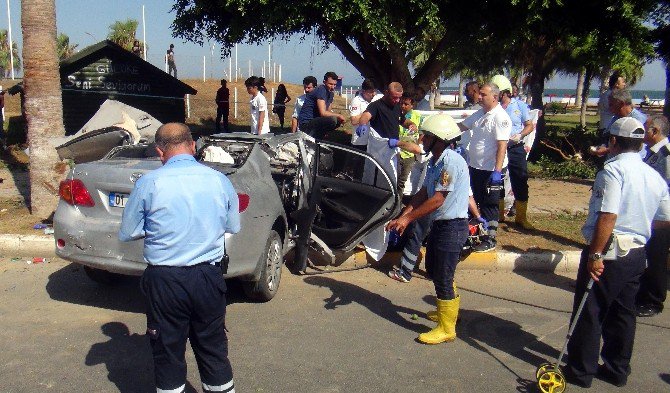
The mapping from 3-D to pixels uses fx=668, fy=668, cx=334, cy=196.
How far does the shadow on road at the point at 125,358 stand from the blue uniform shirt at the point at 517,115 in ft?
17.1

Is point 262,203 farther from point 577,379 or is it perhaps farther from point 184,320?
point 577,379

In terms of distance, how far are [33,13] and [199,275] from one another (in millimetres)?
6378

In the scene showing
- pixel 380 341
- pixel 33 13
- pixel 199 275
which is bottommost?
pixel 380 341

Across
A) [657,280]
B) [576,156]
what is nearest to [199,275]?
[657,280]

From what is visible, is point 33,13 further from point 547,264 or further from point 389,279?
point 547,264

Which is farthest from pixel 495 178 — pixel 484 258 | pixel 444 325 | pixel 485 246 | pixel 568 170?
pixel 568 170

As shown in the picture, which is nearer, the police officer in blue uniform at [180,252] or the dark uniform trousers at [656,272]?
the police officer in blue uniform at [180,252]

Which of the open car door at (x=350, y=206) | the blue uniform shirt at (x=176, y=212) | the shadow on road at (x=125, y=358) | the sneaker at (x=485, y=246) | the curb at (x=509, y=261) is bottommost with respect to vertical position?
the shadow on road at (x=125, y=358)

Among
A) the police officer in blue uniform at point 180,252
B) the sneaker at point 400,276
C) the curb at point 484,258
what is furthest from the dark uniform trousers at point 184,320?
the curb at point 484,258

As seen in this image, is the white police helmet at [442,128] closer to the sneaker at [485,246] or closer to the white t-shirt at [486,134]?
the white t-shirt at [486,134]

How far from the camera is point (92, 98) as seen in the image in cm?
1633

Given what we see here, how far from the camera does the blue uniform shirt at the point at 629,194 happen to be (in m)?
4.18

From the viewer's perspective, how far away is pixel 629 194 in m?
4.27

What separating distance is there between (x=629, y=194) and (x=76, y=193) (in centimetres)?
428
